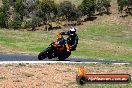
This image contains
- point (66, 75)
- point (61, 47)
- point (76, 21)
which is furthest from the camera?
point (76, 21)

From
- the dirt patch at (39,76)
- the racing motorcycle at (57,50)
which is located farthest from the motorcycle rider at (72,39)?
the dirt patch at (39,76)

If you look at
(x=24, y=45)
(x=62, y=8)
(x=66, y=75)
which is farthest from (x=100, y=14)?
(x=66, y=75)

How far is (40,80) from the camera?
1554 cm

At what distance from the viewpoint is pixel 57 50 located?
80.1 feet

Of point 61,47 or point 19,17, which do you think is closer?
point 61,47

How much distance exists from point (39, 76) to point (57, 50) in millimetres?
8209

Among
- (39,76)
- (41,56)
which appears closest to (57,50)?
(41,56)

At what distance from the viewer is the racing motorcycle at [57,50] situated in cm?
2416

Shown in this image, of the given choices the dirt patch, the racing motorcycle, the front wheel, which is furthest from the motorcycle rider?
the dirt patch

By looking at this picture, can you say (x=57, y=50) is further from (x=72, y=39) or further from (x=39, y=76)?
(x=39, y=76)

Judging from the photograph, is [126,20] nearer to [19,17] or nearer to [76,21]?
[76,21]

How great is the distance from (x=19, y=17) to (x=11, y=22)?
4.89m

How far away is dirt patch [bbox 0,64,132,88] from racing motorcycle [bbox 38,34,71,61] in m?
4.88

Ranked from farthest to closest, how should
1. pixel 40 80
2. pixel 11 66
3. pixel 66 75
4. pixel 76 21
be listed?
pixel 76 21, pixel 11 66, pixel 66 75, pixel 40 80
